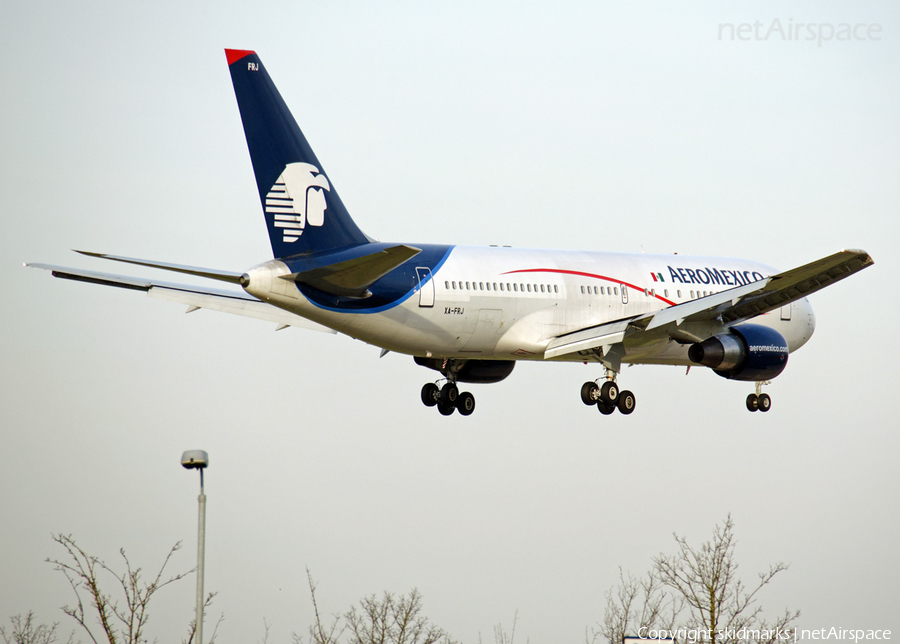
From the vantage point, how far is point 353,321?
32969 mm

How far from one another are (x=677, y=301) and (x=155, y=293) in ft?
55.8

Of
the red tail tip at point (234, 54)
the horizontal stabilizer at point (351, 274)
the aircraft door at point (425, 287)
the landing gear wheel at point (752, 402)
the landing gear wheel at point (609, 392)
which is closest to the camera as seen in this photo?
the horizontal stabilizer at point (351, 274)

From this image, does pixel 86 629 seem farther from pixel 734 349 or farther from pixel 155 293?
pixel 734 349

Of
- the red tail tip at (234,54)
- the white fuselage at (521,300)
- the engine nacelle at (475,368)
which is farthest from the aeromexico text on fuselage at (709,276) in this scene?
the red tail tip at (234,54)

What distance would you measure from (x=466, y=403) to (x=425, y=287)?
7038 millimetres

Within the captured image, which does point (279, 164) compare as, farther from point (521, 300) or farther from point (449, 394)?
point (449, 394)

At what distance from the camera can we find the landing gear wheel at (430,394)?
40.0 metres

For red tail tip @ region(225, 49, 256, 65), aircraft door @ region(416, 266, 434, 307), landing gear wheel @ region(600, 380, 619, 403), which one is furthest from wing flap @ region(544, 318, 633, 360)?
red tail tip @ region(225, 49, 256, 65)

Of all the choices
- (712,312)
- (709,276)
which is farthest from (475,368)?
(709,276)

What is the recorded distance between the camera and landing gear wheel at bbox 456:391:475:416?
40.2 m

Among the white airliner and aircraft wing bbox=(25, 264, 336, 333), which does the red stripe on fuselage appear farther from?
aircraft wing bbox=(25, 264, 336, 333)

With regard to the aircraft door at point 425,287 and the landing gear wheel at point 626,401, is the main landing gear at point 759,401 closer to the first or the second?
the landing gear wheel at point 626,401

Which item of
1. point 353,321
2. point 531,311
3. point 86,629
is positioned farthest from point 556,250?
point 86,629

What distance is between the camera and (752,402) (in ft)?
138
